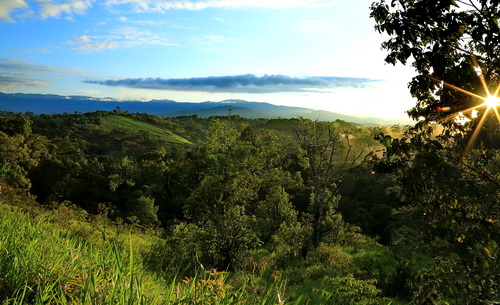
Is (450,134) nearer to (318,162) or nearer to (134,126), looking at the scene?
(318,162)

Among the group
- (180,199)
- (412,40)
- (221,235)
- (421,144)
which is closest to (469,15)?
(412,40)

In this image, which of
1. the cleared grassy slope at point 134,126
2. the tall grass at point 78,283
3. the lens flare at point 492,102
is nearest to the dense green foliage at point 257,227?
the tall grass at point 78,283

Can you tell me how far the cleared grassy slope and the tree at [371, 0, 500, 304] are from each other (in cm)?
11947

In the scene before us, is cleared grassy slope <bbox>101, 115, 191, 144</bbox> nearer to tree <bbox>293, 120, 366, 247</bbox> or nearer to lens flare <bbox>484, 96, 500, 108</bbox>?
tree <bbox>293, 120, 366, 247</bbox>

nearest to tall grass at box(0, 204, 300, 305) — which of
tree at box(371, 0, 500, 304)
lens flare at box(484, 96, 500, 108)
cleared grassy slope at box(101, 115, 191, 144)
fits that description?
tree at box(371, 0, 500, 304)

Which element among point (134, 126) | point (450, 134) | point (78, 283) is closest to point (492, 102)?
point (450, 134)

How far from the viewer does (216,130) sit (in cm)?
1447

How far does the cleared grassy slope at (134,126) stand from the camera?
12262cm

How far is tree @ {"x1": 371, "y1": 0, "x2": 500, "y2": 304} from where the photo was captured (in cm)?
322

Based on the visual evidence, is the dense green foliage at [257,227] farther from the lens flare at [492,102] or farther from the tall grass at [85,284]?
the lens flare at [492,102]

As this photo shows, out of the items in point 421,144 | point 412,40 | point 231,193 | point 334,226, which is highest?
point 412,40

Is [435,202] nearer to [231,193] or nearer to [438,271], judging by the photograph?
[438,271]

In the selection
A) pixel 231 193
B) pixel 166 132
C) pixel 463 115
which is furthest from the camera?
pixel 166 132

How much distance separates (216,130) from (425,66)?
10.9 meters
